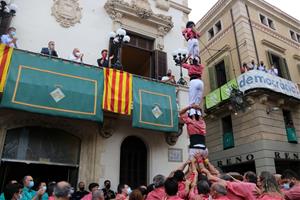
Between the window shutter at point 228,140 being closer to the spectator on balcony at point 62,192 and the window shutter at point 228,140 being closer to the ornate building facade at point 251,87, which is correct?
the ornate building facade at point 251,87

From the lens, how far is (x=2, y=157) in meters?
7.96

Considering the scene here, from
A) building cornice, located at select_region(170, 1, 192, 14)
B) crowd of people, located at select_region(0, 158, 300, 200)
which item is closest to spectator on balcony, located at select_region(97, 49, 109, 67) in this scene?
crowd of people, located at select_region(0, 158, 300, 200)

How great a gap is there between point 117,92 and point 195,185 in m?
4.61

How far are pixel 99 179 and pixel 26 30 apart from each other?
5.67 metres

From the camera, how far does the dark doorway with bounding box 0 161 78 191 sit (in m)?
8.81

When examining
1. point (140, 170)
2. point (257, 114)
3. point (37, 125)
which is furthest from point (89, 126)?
point (257, 114)

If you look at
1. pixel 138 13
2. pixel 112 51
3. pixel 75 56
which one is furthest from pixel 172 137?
pixel 138 13

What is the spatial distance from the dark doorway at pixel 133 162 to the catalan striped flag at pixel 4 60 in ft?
14.5

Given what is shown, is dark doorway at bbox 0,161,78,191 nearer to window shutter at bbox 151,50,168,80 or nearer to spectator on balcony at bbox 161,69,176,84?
spectator on balcony at bbox 161,69,176,84

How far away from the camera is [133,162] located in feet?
32.6

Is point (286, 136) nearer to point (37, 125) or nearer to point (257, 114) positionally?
point (257, 114)

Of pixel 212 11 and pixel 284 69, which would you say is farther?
pixel 212 11

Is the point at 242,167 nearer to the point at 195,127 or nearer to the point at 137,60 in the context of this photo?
the point at 137,60

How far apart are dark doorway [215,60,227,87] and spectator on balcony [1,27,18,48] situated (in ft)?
Result: 42.7
